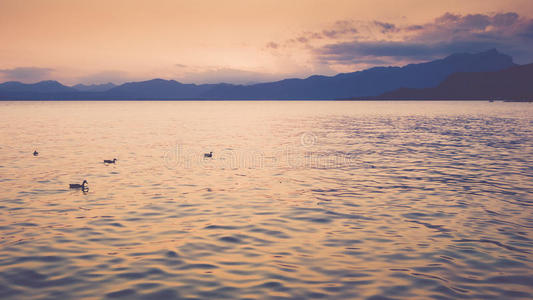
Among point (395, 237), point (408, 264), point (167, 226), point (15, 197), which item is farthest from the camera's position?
point (15, 197)

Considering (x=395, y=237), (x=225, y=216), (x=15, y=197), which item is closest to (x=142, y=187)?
(x=15, y=197)

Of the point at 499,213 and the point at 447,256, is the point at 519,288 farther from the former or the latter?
the point at 499,213

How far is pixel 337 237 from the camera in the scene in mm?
14711

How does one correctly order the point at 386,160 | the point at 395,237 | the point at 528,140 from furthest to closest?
the point at 528,140 → the point at 386,160 → the point at 395,237

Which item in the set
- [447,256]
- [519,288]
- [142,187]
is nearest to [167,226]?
[142,187]

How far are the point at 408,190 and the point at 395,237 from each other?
878 cm

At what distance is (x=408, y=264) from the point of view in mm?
12133

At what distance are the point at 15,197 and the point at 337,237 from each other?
1720cm

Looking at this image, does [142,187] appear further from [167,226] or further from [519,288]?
[519,288]

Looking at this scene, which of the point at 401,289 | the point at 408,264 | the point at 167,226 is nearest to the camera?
the point at 401,289

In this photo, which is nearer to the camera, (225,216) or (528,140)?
(225,216)

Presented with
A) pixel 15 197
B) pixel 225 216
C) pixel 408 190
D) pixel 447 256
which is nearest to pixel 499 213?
pixel 408 190

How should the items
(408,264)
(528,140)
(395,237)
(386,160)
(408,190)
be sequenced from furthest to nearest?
1. (528,140)
2. (386,160)
3. (408,190)
4. (395,237)
5. (408,264)

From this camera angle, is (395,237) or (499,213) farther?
(499,213)
